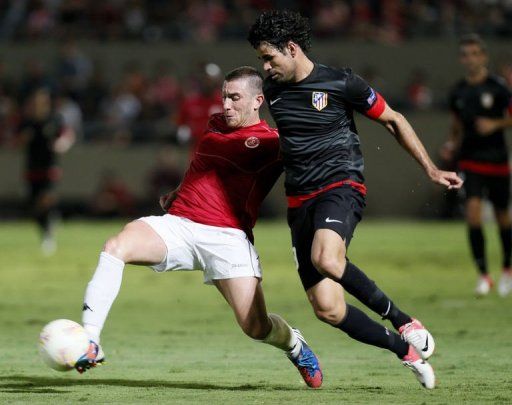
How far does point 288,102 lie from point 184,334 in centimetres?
343

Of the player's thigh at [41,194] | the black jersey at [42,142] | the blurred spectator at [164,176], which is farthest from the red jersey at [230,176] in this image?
the blurred spectator at [164,176]

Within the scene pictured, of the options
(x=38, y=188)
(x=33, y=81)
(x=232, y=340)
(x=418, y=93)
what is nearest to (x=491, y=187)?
(x=232, y=340)

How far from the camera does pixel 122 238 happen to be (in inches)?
276

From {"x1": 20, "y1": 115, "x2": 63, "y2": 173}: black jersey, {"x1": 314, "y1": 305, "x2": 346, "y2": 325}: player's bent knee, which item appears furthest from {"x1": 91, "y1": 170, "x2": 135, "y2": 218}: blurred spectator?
{"x1": 314, "y1": 305, "x2": 346, "y2": 325}: player's bent knee

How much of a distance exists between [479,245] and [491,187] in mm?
679

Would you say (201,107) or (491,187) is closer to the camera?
(491,187)

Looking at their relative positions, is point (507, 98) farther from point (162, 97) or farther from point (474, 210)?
point (162, 97)

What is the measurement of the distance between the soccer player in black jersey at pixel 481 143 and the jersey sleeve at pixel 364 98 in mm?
5523

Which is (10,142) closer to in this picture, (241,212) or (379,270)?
(379,270)

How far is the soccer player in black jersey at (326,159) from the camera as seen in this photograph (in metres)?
6.99

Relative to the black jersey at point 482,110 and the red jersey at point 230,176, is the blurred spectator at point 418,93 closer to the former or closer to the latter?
the black jersey at point 482,110

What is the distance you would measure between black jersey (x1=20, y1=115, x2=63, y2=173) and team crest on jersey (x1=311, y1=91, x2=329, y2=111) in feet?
44.1

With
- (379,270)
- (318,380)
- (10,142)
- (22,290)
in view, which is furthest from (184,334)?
(10,142)

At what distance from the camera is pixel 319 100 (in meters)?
7.11
